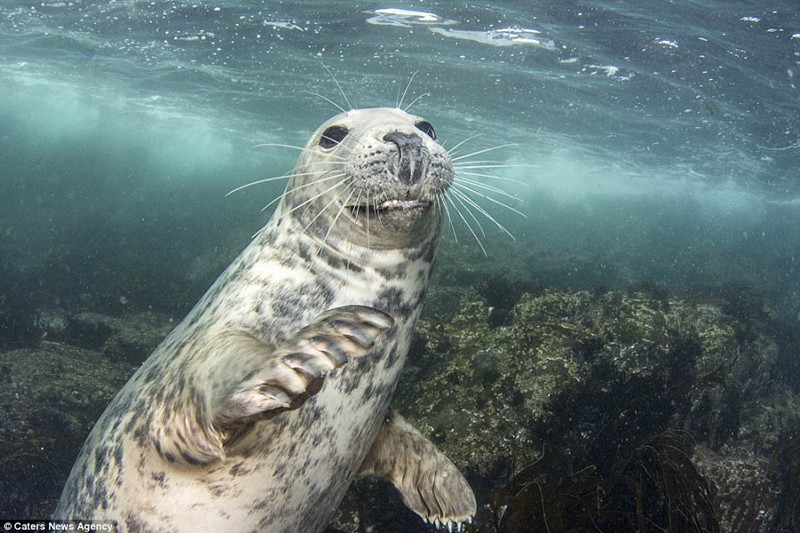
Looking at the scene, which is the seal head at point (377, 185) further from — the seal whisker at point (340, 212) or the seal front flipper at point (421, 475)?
Result: the seal front flipper at point (421, 475)

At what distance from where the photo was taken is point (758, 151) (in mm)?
18375

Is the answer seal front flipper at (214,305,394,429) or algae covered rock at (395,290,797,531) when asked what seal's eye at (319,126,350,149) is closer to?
seal front flipper at (214,305,394,429)

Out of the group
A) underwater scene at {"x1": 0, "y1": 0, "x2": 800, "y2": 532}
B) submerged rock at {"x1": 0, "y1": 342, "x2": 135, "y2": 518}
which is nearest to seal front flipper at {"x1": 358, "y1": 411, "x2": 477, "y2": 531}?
underwater scene at {"x1": 0, "y1": 0, "x2": 800, "y2": 532}

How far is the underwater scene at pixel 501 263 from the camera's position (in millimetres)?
3523

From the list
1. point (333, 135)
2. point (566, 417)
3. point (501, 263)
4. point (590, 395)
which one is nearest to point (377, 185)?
point (333, 135)

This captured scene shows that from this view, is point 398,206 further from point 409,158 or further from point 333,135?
point 333,135

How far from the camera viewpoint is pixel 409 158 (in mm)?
1963

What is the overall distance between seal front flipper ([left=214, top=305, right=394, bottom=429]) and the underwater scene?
0.20 feet

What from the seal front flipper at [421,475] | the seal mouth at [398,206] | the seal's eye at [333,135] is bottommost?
the seal front flipper at [421,475]

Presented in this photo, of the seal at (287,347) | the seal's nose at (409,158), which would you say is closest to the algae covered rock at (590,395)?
the seal at (287,347)

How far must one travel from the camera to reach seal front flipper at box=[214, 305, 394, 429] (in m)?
1.39

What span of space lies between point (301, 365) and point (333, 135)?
1.41m

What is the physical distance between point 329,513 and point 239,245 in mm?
14774

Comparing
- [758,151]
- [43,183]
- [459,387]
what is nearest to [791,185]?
[758,151]
